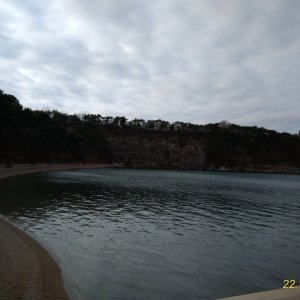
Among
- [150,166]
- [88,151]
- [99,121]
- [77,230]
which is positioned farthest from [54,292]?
[99,121]

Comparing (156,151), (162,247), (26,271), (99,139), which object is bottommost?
(162,247)

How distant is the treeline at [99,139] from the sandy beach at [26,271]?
2758 inches

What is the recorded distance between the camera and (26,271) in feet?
39.0

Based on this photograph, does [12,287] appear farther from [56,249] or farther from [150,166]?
[150,166]

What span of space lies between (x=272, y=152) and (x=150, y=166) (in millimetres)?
78646

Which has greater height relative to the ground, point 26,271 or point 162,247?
point 26,271

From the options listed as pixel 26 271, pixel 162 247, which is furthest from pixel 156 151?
pixel 26 271

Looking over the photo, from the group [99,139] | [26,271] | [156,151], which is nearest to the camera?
[26,271]

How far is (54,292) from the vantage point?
10.5 metres

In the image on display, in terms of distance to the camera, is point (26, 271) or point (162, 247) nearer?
point (26, 271)

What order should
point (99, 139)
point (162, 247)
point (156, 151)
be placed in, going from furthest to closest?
point (156, 151), point (99, 139), point (162, 247)

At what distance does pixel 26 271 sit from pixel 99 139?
5762 inches

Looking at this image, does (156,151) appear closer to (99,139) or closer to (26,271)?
(99,139)

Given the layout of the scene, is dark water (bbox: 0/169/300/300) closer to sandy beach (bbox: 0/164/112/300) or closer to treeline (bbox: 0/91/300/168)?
sandy beach (bbox: 0/164/112/300)
